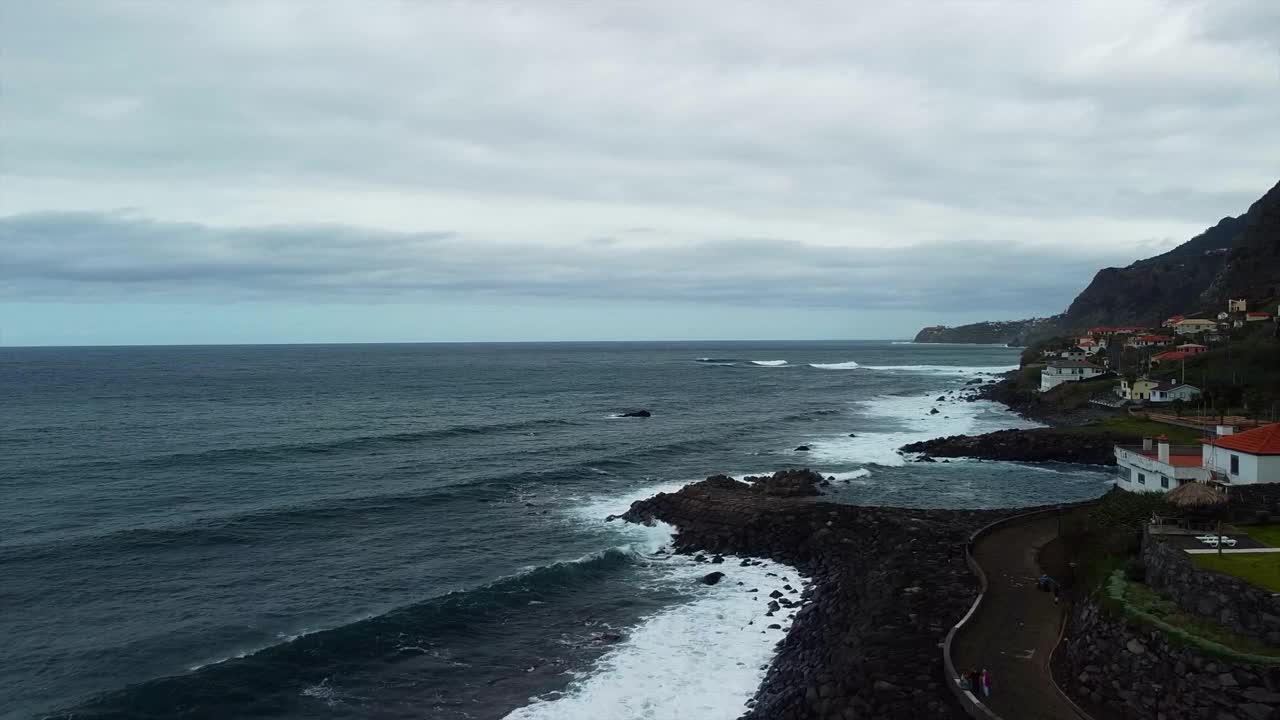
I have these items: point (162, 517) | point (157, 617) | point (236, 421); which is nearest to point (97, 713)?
point (157, 617)

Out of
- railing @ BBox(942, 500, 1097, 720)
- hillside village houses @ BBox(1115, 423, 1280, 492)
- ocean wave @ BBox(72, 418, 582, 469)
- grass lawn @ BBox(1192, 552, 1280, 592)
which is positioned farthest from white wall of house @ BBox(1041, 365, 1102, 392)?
grass lawn @ BBox(1192, 552, 1280, 592)

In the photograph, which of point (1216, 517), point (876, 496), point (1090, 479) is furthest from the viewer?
point (1090, 479)

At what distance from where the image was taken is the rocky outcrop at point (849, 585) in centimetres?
2056

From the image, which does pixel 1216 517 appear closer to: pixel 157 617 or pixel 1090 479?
pixel 1090 479

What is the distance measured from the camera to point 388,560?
35750 mm

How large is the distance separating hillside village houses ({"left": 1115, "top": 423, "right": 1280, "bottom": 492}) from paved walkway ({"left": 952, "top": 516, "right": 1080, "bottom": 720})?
7443 mm

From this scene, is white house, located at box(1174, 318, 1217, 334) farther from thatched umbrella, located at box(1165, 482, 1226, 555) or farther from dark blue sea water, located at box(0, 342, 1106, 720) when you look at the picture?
thatched umbrella, located at box(1165, 482, 1226, 555)

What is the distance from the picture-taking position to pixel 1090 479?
5134 cm

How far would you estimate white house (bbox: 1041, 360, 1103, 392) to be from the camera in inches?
3733

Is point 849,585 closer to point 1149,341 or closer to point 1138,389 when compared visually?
point 1138,389

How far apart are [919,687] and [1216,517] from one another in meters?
12.7

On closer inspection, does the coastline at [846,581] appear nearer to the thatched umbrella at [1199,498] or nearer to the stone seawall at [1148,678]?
the stone seawall at [1148,678]

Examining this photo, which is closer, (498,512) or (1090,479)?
(498,512)

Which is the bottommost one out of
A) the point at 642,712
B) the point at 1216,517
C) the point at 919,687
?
the point at 642,712
